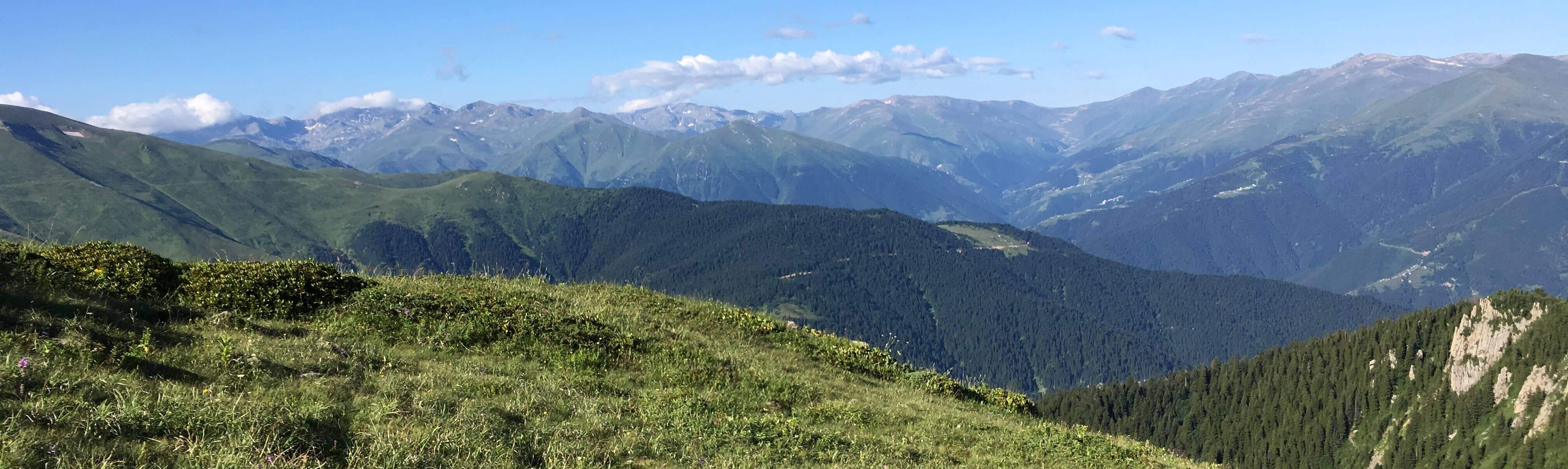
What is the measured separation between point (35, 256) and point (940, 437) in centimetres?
1916

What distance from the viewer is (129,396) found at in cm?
1030

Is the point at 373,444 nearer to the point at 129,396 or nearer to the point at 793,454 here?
the point at 129,396

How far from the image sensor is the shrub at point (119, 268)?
1681 centimetres

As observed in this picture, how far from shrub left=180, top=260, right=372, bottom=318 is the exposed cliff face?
22910 centimetres

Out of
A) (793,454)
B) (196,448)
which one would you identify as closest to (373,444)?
(196,448)

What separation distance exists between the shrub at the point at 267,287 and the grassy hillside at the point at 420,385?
54 mm

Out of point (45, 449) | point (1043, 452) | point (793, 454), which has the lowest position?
point (1043, 452)

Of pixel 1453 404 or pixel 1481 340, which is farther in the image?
pixel 1481 340

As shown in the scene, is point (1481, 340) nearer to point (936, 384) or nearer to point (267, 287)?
point (936, 384)

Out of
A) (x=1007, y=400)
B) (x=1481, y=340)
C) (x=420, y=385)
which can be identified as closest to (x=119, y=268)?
(x=420, y=385)

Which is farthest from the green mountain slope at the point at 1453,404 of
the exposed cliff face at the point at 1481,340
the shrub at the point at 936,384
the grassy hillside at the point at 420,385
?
the grassy hillside at the point at 420,385

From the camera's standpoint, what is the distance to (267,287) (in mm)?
19375

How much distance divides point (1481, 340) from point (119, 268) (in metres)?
245

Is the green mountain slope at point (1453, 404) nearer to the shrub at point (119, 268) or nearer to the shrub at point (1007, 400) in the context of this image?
the shrub at point (1007, 400)
